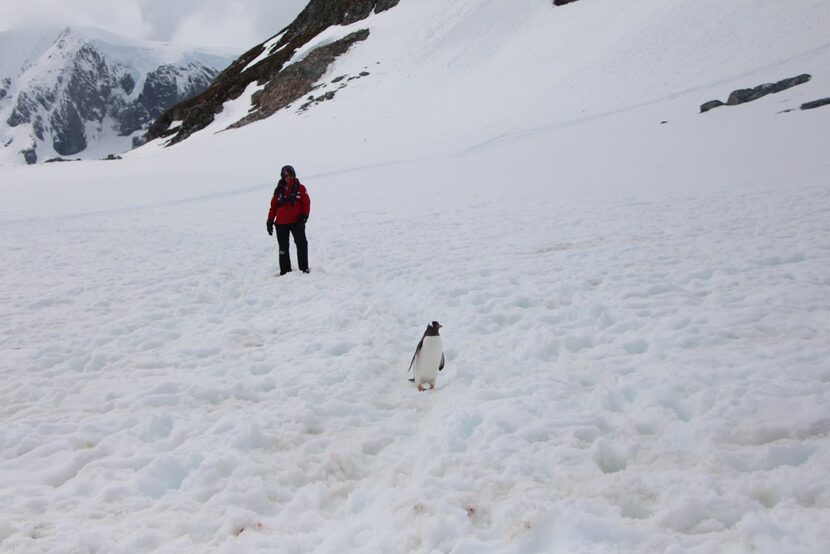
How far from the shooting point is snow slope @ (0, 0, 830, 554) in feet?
12.5

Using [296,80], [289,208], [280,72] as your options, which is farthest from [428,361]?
[280,72]

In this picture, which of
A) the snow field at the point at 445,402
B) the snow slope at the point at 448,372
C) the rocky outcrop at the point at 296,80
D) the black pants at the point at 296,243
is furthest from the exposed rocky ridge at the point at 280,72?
the snow field at the point at 445,402

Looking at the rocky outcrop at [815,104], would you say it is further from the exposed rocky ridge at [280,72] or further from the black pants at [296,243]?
the exposed rocky ridge at [280,72]

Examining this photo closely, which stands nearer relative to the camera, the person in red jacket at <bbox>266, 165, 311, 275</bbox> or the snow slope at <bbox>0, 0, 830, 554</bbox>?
the snow slope at <bbox>0, 0, 830, 554</bbox>

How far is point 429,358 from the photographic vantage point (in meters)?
6.12

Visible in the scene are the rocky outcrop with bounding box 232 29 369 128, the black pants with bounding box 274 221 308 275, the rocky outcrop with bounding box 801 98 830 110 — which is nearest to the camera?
the black pants with bounding box 274 221 308 275

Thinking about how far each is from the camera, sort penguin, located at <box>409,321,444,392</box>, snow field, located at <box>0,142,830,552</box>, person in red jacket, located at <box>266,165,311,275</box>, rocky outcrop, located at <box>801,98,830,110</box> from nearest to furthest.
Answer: snow field, located at <box>0,142,830,552</box> → penguin, located at <box>409,321,444,392</box> → person in red jacket, located at <box>266,165,311,275</box> → rocky outcrop, located at <box>801,98,830,110</box>

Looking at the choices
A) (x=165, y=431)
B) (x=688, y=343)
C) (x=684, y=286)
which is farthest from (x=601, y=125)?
(x=165, y=431)

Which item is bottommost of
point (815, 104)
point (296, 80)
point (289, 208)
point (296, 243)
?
point (296, 243)

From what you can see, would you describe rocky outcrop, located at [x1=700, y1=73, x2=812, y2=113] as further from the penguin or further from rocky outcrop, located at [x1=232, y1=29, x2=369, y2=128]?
rocky outcrop, located at [x1=232, y1=29, x2=369, y2=128]

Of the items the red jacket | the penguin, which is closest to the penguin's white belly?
the penguin

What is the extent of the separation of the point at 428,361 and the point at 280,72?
209 ft

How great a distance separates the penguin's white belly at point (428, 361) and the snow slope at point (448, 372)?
0.74 feet

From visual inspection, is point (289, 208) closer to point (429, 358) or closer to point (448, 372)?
point (448, 372)
